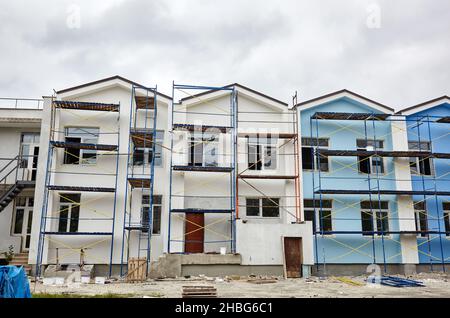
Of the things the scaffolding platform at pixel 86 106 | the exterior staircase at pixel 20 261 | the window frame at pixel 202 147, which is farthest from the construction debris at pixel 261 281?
the scaffolding platform at pixel 86 106

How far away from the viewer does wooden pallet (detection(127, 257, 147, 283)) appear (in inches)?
544

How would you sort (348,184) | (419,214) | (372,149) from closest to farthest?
(348,184), (419,214), (372,149)

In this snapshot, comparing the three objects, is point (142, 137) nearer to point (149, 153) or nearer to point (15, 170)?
point (149, 153)

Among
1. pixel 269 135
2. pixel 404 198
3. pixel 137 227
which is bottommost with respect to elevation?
pixel 137 227

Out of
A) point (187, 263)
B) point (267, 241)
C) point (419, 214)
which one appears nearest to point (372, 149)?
point (419, 214)

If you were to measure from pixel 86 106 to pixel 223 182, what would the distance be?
258 inches

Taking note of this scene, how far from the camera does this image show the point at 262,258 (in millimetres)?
15672

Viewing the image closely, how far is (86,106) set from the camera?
55.4ft

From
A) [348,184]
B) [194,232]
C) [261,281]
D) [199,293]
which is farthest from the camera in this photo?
[348,184]

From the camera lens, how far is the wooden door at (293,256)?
1569 centimetres

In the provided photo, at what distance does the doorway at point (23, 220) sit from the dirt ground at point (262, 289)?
4611 mm

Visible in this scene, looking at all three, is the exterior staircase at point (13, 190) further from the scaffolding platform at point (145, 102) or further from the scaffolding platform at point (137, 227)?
the scaffolding platform at point (145, 102)

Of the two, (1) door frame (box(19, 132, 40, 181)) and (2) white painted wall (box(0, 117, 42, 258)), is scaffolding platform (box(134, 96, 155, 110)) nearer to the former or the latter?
(2) white painted wall (box(0, 117, 42, 258))
